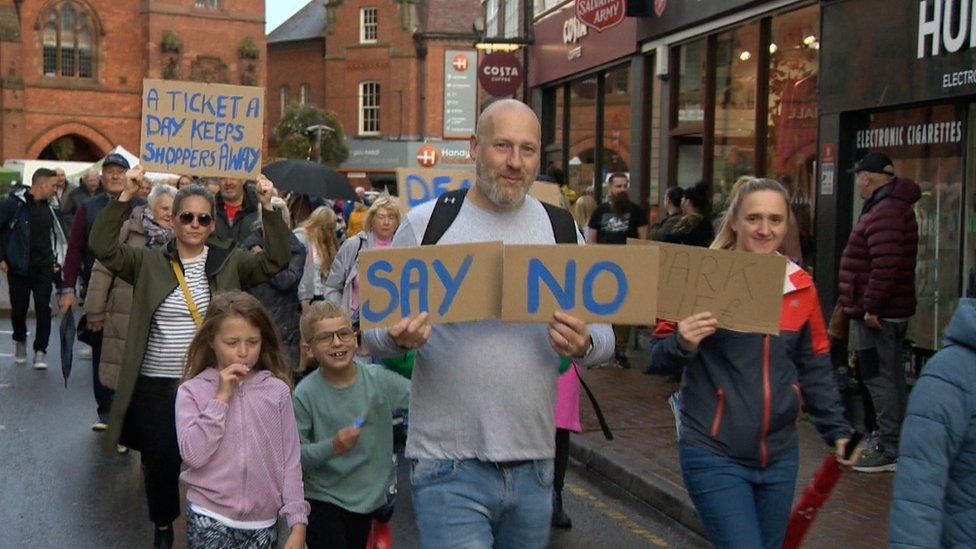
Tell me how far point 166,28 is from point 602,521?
185 feet

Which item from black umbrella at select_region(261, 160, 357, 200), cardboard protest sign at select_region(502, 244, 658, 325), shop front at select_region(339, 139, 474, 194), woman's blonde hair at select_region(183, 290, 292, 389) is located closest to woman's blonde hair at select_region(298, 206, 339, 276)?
black umbrella at select_region(261, 160, 357, 200)

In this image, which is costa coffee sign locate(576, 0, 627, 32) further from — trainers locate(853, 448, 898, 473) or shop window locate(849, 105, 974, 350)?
trainers locate(853, 448, 898, 473)

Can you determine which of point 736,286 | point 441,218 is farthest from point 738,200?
point 441,218

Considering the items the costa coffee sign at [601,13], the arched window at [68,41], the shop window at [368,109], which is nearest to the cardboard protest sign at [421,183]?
the costa coffee sign at [601,13]

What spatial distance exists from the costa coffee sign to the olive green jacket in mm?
10401

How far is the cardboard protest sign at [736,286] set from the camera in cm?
449

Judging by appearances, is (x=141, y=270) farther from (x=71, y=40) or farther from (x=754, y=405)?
(x=71, y=40)

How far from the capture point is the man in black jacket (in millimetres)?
14055

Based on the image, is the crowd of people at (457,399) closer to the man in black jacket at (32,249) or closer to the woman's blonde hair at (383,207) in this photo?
the woman's blonde hair at (383,207)

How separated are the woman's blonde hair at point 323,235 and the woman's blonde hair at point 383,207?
1.93 ft

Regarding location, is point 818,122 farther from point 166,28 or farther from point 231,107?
point 166,28

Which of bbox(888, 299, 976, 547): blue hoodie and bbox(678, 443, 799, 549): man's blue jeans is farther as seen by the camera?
bbox(678, 443, 799, 549): man's blue jeans

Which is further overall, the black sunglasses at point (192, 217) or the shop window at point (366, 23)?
the shop window at point (366, 23)

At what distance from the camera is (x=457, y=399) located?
3.97 metres
